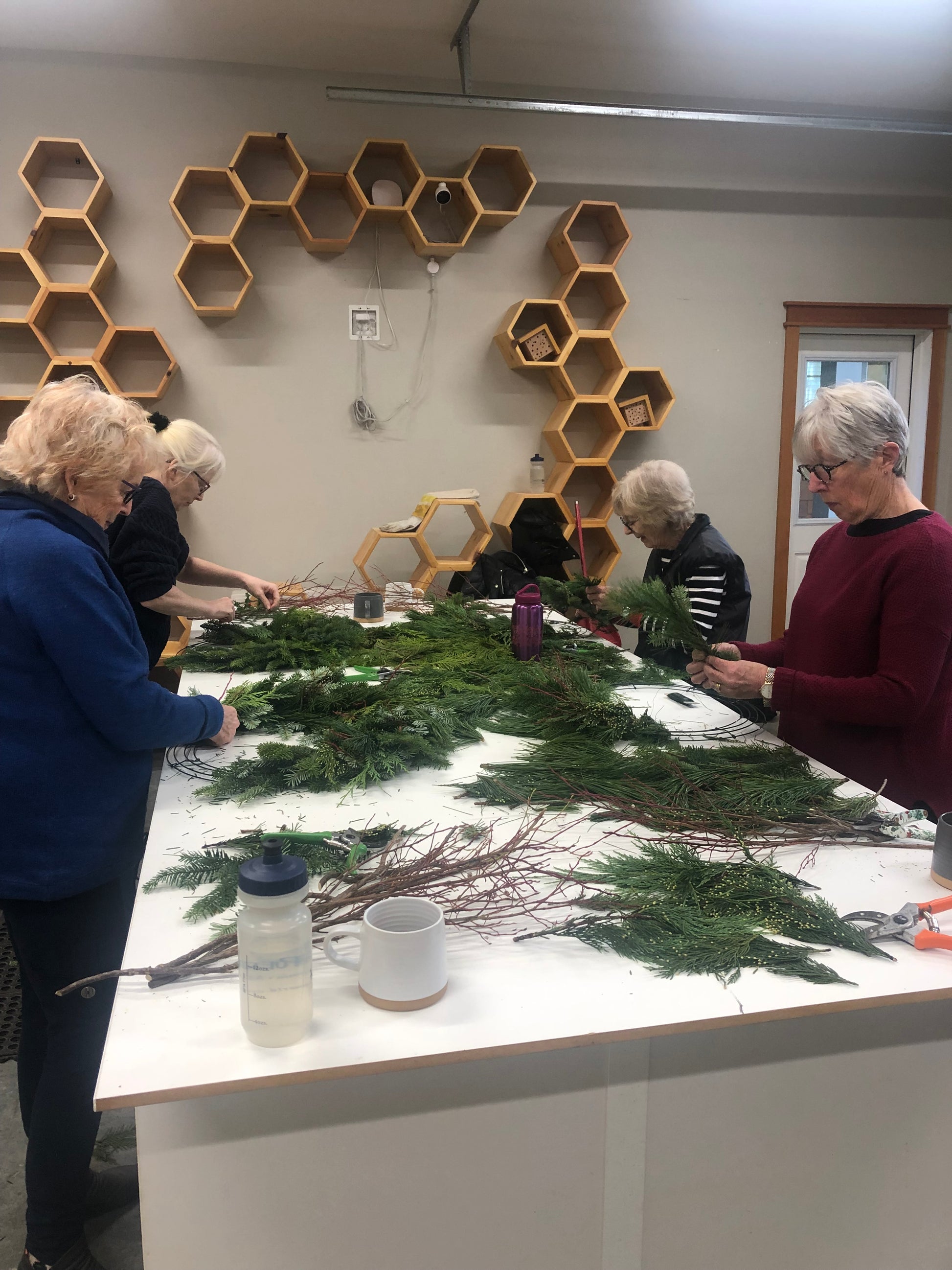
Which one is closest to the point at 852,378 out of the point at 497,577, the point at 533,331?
the point at 533,331

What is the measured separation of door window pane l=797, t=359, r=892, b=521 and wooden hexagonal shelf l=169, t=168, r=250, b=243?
3153 millimetres

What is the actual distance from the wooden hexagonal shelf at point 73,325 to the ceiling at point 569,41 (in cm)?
107

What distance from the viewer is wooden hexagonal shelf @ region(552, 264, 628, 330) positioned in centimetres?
446

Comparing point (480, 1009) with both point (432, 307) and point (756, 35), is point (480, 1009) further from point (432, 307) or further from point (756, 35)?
point (756, 35)

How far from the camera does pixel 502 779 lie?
1.73 m

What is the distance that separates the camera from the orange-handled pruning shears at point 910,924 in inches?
46.6

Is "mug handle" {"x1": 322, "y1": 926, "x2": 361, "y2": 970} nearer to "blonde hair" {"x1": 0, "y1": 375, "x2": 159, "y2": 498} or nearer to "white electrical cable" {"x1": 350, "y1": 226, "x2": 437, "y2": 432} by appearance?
"blonde hair" {"x1": 0, "y1": 375, "x2": 159, "y2": 498}

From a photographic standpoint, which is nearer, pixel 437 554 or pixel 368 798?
pixel 368 798

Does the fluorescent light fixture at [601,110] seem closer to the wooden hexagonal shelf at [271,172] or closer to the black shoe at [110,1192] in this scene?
A: the wooden hexagonal shelf at [271,172]

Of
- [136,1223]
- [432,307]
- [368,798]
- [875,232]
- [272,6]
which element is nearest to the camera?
[368,798]

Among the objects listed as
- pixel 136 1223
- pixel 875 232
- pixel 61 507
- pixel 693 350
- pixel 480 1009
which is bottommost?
pixel 136 1223

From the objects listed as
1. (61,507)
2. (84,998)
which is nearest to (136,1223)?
(84,998)

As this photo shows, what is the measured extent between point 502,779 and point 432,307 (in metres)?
3.41

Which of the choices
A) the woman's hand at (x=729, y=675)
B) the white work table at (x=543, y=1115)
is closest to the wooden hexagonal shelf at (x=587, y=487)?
the woman's hand at (x=729, y=675)
